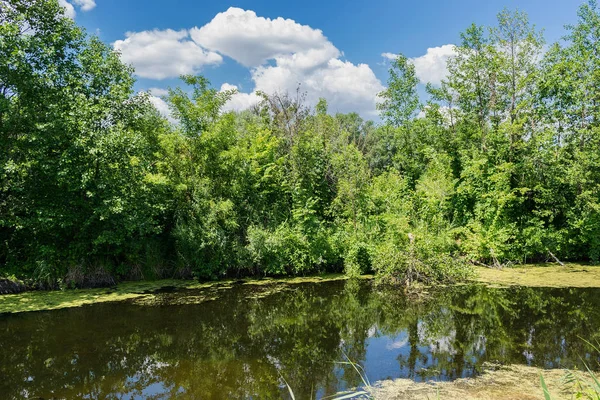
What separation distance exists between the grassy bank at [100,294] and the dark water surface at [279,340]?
702 millimetres

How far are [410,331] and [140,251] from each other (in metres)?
10.7

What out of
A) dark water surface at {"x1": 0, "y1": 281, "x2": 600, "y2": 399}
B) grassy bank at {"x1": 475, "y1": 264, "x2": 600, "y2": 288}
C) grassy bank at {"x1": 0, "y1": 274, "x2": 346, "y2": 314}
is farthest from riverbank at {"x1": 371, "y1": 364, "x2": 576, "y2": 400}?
grassy bank at {"x1": 0, "y1": 274, "x2": 346, "y2": 314}

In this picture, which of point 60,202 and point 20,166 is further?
point 60,202

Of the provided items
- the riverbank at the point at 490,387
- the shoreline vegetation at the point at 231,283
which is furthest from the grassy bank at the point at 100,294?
the riverbank at the point at 490,387

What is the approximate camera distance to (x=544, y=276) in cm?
1437

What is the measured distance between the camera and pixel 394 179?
68.9 ft

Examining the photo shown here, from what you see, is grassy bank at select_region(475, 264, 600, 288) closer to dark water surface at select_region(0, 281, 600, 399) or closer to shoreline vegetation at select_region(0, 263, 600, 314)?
shoreline vegetation at select_region(0, 263, 600, 314)

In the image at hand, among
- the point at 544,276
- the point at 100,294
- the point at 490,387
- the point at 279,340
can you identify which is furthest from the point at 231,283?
the point at 544,276

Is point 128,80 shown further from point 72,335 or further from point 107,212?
point 72,335

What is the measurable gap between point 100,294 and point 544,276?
1602 cm

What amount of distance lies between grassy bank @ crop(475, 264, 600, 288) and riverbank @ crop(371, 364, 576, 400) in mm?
7327

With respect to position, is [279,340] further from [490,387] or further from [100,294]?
[100,294]

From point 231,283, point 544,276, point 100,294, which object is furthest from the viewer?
point 231,283

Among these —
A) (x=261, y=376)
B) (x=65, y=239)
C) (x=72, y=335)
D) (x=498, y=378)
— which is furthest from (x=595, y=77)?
(x=65, y=239)
